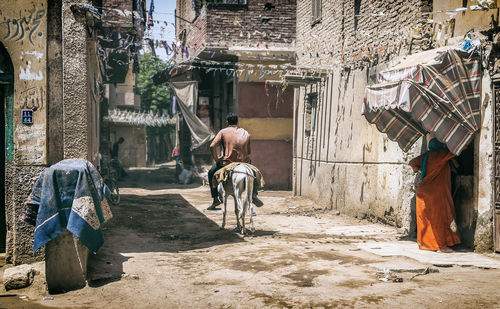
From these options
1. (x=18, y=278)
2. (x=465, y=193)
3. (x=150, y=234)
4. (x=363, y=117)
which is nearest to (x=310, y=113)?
(x=363, y=117)

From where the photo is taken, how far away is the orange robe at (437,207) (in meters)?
6.51

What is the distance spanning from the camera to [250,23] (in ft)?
52.8

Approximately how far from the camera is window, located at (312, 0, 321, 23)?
12.7 m

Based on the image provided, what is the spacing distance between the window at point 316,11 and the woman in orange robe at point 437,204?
7011mm

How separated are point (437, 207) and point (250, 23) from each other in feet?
36.8

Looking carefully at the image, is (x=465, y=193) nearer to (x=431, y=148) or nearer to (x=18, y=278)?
(x=431, y=148)

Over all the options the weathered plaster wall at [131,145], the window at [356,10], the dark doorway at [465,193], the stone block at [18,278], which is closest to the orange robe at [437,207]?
the dark doorway at [465,193]

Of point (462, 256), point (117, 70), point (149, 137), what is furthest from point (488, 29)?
point (149, 137)

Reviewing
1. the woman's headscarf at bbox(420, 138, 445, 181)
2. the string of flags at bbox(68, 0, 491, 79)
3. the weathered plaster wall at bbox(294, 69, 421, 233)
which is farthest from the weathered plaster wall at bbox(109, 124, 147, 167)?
the woman's headscarf at bbox(420, 138, 445, 181)

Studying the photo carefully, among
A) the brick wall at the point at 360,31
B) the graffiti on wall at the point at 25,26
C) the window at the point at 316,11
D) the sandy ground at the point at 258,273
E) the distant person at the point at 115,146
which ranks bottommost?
the sandy ground at the point at 258,273

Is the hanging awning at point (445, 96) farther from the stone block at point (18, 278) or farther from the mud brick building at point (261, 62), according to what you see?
the mud brick building at point (261, 62)

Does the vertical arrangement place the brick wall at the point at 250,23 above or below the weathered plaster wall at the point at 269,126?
above

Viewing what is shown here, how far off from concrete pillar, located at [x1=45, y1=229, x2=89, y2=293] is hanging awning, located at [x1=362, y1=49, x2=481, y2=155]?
4281 mm

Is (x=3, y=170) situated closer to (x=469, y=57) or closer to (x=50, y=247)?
(x=50, y=247)
